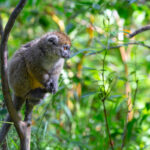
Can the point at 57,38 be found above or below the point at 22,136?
above

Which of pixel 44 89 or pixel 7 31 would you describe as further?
pixel 44 89

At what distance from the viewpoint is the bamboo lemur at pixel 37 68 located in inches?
157

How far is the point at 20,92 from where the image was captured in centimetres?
398

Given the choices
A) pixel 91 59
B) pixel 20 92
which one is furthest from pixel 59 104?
pixel 91 59

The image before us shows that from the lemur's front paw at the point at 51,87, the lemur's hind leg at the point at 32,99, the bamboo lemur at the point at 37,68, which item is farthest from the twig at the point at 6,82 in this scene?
the lemur's front paw at the point at 51,87

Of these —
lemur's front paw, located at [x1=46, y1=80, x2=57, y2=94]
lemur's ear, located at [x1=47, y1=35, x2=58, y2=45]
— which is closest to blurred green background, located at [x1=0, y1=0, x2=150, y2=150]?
lemur's front paw, located at [x1=46, y1=80, x2=57, y2=94]

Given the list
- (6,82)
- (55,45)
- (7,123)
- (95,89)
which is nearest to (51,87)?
(55,45)

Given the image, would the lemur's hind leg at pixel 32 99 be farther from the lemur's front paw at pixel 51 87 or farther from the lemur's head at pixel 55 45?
the lemur's head at pixel 55 45

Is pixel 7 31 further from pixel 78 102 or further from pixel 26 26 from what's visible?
pixel 26 26

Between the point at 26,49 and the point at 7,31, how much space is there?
159 cm

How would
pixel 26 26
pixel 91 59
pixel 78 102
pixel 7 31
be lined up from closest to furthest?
pixel 7 31
pixel 78 102
pixel 26 26
pixel 91 59

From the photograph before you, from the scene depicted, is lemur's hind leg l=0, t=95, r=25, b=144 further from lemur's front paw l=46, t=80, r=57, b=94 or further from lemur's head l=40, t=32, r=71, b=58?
lemur's head l=40, t=32, r=71, b=58

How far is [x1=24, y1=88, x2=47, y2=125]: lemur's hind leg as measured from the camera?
134 inches

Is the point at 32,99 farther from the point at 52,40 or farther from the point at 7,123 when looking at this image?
the point at 52,40
